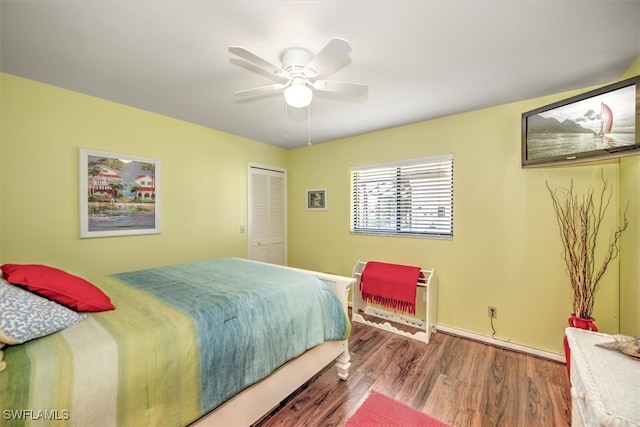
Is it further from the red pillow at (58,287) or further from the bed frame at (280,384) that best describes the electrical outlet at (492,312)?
the red pillow at (58,287)

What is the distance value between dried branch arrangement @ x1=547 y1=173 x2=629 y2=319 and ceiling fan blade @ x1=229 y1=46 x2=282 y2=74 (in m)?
2.62

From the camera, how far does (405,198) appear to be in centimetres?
315

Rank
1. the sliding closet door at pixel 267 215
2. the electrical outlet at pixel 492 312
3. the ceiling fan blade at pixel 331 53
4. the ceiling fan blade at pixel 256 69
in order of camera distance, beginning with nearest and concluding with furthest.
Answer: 1. the ceiling fan blade at pixel 331 53
2. the ceiling fan blade at pixel 256 69
3. the electrical outlet at pixel 492 312
4. the sliding closet door at pixel 267 215

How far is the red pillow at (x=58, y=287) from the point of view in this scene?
4.06ft

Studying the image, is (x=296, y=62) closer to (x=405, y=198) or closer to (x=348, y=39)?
(x=348, y=39)

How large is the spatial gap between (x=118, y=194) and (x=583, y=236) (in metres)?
4.25

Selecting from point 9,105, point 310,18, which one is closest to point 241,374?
point 310,18

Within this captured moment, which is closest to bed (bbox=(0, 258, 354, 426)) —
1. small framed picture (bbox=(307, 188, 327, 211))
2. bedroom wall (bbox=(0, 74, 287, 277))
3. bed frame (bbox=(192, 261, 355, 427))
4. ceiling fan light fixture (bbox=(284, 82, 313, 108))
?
bed frame (bbox=(192, 261, 355, 427))

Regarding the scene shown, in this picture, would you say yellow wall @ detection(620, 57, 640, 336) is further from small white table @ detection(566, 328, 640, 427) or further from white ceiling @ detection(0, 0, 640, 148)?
small white table @ detection(566, 328, 640, 427)

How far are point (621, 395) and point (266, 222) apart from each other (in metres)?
3.64

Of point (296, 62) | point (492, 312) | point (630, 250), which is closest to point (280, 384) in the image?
point (296, 62)

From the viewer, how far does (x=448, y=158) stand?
279cm

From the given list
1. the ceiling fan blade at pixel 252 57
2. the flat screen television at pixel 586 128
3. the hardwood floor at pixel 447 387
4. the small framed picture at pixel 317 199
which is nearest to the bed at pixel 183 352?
the hardwood floor at pixel 447 387

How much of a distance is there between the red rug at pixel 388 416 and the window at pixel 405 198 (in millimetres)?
1769
